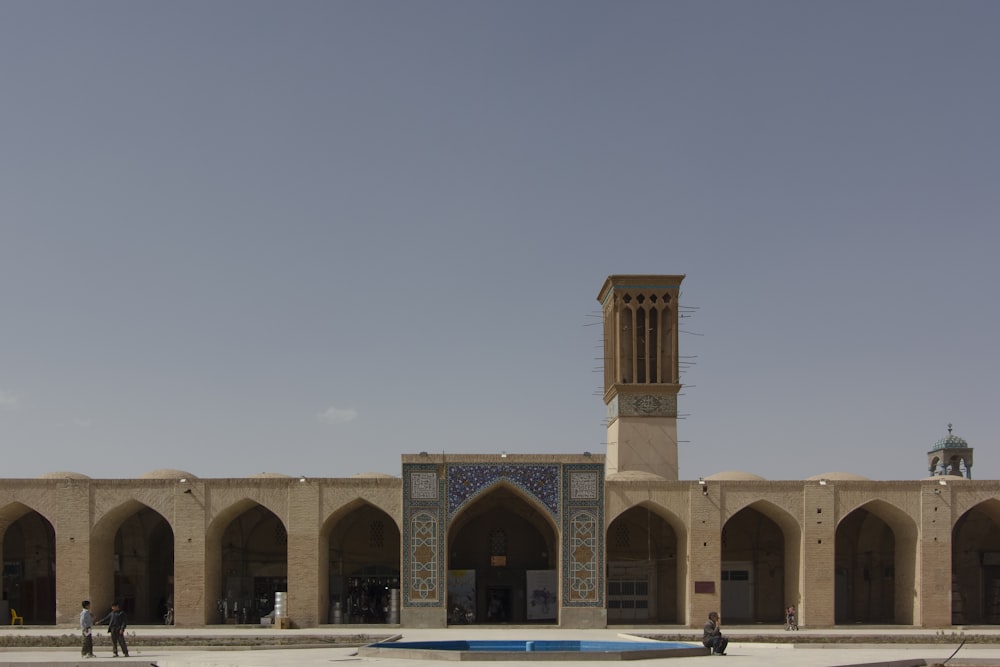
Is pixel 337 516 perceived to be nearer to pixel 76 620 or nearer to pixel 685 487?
pixel 76 620

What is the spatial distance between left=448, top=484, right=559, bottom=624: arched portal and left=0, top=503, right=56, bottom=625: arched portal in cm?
946

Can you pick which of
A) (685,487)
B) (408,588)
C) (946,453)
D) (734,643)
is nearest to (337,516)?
(408,588)

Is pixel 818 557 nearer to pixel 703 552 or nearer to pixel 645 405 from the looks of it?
pixel 703 552


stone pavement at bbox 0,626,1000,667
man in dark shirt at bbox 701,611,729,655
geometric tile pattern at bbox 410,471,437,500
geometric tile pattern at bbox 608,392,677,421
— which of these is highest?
geometric tile pattern at bbox 608,392,677,421

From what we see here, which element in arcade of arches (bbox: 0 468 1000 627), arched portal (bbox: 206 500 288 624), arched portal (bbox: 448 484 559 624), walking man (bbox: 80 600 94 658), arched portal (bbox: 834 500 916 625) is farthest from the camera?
arched portal (bbox: 448 484 559 624)

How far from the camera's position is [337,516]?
1121 inches

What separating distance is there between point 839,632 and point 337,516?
35.5ft

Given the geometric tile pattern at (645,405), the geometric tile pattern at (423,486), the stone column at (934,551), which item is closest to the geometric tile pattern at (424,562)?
the geometric tile pattern at (423,486)

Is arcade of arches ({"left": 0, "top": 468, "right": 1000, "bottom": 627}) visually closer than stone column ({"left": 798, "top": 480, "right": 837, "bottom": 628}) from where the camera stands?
Yes

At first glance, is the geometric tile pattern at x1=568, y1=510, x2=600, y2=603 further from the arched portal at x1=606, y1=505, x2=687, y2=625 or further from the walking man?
the walking man

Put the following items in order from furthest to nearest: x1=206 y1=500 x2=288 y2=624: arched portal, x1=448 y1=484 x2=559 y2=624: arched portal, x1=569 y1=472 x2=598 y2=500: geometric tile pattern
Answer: x1=448 y1=484 x2=559 y2=624: arched portal → x1=206 y1=500 x2=288 y2=624: arched portal → x1=569 y1=472 x2=598 y2=500: geometric tile pattern

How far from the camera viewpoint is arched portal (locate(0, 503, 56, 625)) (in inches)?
1202

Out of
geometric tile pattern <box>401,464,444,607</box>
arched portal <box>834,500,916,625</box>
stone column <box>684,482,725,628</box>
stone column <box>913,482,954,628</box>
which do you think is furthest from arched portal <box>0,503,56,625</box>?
stone column <box>913,482,954,628</box>

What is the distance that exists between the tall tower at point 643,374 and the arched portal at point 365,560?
6.33 meters
